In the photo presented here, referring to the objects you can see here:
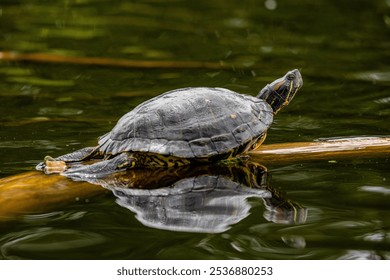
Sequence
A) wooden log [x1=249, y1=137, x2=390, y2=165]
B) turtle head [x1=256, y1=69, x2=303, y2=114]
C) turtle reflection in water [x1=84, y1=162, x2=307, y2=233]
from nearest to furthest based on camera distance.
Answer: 1. turtle reflection in water [x1=84, y1=162, x2=307, y2=233]
2. wooden log [x1=249, y1=137, x2=390, y2=165]
3. turtle head [x1=256, y1=69, x2=303, y2=114]

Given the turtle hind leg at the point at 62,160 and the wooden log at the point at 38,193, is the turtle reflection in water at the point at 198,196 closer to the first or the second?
the wooden log at the point at 38,193

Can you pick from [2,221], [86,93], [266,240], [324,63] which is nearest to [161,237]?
[266,240]

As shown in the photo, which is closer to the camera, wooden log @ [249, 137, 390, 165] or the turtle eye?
wooden log @ [249, 137, 390, 165]

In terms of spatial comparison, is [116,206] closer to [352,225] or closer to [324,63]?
[352,225]

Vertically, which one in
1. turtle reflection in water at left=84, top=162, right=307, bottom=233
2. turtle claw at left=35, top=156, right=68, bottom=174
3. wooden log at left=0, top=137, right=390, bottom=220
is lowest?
turtle reflection in water at left=84, top=162, right=307, bottom=233

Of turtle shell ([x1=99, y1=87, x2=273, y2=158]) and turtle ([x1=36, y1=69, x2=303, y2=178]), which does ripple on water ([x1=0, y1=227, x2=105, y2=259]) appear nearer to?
turtle ([x1=36, y1=69, x2=303, y2=178])

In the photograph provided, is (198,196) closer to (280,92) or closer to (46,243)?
(46,243)

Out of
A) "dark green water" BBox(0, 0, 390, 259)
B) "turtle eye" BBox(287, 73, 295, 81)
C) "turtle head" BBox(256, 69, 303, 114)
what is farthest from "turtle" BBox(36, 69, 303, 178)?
"turtle eye" BBox(287, 73, 295, 81)
